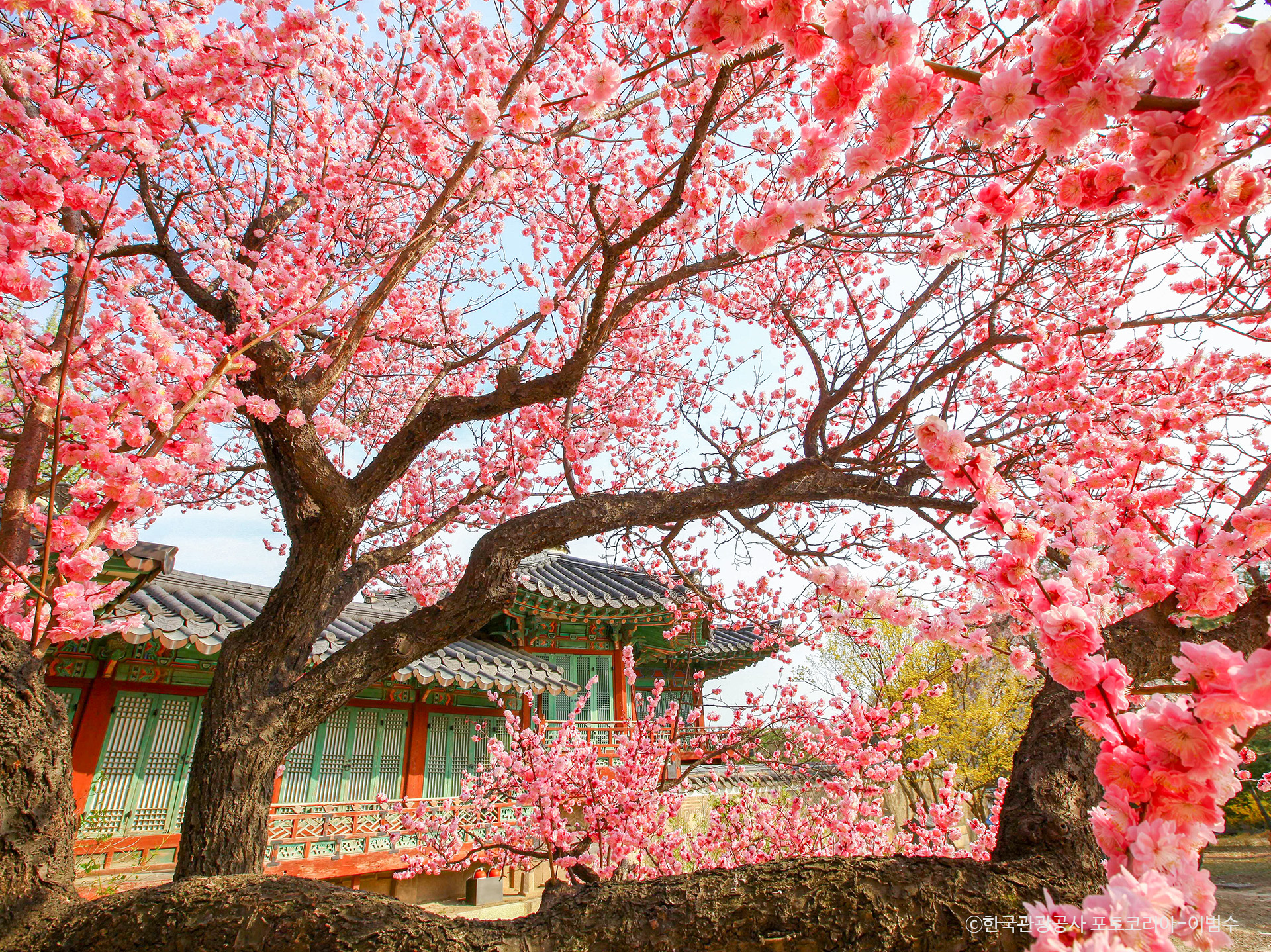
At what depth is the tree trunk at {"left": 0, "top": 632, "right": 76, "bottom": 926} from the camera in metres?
1.84

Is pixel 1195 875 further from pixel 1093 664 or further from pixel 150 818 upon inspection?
pixel 150 818

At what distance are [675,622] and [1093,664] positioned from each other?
9463mm

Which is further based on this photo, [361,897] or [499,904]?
[499,904]

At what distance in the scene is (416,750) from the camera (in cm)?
876

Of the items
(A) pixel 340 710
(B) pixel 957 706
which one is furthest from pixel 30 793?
(B) pixel 957 706

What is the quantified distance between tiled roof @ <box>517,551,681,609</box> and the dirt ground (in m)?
8.08

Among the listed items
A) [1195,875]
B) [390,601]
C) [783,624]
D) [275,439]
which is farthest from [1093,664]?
[390,601]

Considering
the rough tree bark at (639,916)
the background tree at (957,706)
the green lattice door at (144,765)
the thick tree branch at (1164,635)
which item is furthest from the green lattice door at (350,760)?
the background tree at (957,706)

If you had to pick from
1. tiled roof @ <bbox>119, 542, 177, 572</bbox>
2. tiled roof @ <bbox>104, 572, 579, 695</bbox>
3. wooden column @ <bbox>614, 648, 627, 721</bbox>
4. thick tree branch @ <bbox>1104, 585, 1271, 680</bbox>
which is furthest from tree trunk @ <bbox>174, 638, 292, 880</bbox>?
wooden column @ <bbox>614, 648, 627, 721</bbox>

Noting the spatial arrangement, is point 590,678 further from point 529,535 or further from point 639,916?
point 639,916

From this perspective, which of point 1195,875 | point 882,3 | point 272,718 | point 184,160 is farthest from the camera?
point 184,160

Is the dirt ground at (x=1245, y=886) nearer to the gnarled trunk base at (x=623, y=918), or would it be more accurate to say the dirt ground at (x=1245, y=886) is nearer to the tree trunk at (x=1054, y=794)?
the tree trunk at (x=1054, y=794)

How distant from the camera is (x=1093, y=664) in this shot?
5.17 feet

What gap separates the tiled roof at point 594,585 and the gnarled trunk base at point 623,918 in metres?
6.81
